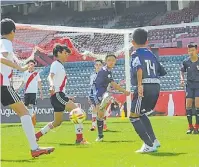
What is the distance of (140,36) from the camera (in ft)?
28.6

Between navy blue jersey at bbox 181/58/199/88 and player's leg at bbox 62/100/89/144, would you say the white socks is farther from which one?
A: navy blue jersey at bbox 181/58/199/88

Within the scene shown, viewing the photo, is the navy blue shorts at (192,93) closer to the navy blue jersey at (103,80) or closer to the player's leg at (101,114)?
the navy blue jersey at (103,80)

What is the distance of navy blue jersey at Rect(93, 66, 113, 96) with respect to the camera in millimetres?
12055

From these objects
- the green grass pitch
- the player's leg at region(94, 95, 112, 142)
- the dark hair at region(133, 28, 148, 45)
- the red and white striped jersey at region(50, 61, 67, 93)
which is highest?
the dark hair at region(133, 28, 148, 45)

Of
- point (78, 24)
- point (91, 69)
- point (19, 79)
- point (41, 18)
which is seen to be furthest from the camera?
point (41, 18)

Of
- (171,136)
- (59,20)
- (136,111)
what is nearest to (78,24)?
(59,20)

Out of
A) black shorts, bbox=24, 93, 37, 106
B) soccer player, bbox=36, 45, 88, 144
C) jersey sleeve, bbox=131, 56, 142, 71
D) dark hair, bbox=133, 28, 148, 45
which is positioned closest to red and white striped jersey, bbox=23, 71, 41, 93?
black shorts, bbox=24, 93, 37, 106

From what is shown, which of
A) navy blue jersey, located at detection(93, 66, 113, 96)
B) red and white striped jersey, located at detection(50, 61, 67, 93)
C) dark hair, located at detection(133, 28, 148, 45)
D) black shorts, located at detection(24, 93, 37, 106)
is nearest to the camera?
dark hair, located at detection(133, 28, 148, 45)

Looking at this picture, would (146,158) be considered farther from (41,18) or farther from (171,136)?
(41,18)

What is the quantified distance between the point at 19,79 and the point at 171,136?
1316 centimetres

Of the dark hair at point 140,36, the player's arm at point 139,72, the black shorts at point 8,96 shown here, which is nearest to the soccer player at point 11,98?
the black shorts at point 8,96

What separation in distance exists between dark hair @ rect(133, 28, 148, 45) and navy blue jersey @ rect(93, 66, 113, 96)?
3.26 metres

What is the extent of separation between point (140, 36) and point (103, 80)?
356 cm

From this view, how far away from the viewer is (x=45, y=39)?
31.0m
